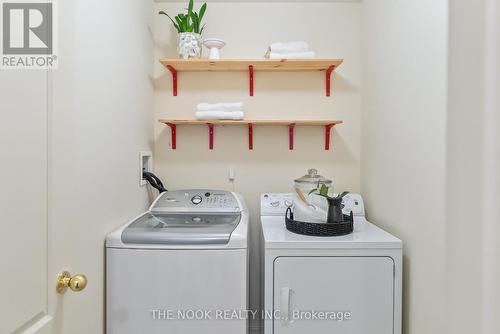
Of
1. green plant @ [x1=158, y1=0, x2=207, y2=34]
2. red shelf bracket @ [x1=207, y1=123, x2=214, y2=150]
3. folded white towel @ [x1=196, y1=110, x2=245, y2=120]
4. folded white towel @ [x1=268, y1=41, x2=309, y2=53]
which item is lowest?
red shelf bracket @ [x1=207, y1=123, x2=214, y2=150]

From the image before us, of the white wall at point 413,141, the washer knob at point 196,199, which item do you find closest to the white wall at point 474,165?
the white wall at point 413,141

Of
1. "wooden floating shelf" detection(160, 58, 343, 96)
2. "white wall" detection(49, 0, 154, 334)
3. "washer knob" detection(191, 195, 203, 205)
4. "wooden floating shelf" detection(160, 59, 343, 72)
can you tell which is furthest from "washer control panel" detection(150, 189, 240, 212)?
"wooden floating shelf" detection(160, 59, 343, 72)

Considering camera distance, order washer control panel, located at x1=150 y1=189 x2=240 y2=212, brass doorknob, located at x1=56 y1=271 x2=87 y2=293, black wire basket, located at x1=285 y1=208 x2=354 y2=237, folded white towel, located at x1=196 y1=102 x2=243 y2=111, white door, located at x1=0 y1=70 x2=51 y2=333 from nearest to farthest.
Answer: white door, located at x1=0 y1=70 x2=51 y2=333, brass doorknob, located at x1=56 y1=271 x2=87 y2=293, black wire basket, located at x1=285 y1=208 x2=354 y2=237, washer control panel, located at x1=150 y1=189 x2=240 y2=212, folded white towel, located at x1=196 y1=102 x2=243 y2=111

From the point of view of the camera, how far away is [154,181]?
1997mm

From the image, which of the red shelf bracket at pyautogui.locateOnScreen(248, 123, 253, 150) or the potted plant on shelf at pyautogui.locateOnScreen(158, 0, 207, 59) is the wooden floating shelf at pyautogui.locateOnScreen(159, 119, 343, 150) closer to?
the red shelf bracket at pyautogui.locateOnScreen(248, 123, 253, 150)

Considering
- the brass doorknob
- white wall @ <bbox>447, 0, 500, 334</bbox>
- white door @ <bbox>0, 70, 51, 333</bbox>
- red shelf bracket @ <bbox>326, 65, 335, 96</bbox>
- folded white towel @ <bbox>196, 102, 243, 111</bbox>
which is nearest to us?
white wall @ <bbox>447, 0, 500, 334</bbox>

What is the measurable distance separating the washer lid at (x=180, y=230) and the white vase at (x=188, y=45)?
3.48 ft

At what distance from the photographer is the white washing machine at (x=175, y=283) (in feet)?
4.44

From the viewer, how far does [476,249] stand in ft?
1.62

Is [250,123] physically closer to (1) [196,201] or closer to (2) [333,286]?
(1) [196,201]

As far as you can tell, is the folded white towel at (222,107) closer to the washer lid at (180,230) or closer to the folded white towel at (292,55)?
the folded white towel at (292,55)

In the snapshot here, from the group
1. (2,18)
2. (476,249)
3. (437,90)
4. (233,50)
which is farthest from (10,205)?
(233,50)

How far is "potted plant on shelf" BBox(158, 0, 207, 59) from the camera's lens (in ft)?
6.42

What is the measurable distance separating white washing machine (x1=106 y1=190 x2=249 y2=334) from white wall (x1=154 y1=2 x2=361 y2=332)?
2.64 feet
